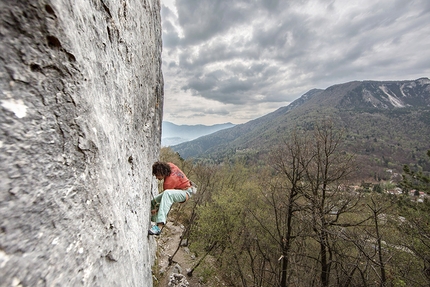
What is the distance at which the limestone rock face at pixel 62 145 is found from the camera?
1.35 meters

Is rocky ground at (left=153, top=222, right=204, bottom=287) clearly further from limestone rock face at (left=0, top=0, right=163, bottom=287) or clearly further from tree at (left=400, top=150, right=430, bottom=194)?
tree at (left=400, top=150, right=430, bottom=194)

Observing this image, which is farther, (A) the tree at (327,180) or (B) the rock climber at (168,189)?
(A) the tree at (327,180)

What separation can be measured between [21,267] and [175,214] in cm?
2501

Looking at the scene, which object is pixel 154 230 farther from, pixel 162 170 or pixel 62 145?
pixel 62 145

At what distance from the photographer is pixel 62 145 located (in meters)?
1.81

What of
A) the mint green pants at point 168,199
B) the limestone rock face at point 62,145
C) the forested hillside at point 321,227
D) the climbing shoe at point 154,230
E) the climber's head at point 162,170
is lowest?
the forested hillside at point 321,227

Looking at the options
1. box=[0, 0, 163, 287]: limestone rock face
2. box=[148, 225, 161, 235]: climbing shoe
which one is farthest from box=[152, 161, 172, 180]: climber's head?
box=[0, 0, 163, 287]: limestone rock face

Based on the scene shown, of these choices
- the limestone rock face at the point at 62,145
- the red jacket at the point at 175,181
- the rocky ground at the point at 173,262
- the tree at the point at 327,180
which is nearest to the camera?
the limestone rock face at the point at 62,145

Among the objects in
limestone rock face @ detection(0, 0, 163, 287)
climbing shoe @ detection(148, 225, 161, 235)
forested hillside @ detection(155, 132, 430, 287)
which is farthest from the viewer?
forested hillside @ detection(155, 132, 430, 287)

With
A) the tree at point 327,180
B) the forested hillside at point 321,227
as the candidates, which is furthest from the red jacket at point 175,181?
the tree at point 327,180

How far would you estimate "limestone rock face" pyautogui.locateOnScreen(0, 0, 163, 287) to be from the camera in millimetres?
1347

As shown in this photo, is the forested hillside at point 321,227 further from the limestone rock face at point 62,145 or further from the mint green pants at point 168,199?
the limestone rock face at point 62,145

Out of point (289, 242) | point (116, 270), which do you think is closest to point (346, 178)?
point (289, 242)

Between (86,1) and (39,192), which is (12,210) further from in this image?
(86,1)
